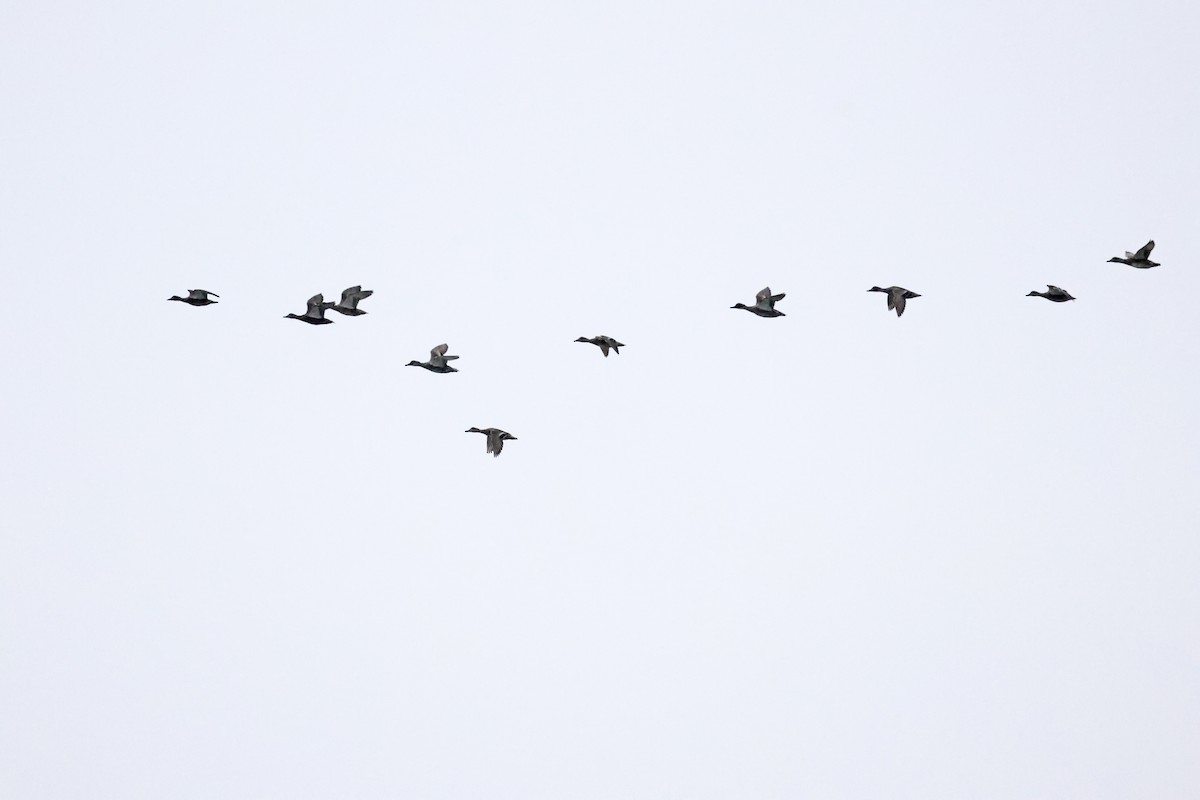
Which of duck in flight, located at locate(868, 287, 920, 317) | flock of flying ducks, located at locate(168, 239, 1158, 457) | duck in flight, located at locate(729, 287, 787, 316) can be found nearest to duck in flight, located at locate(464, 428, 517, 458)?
flock of flying ducks, located at locate(168, 239, 1158, 457)

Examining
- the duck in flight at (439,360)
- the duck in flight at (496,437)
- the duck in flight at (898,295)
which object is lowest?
the duck in flight at (496,437)

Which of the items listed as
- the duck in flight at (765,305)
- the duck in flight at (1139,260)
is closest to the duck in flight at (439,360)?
the duck in flight at (765,305)

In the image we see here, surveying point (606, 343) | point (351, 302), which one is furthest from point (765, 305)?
point (351, 302)

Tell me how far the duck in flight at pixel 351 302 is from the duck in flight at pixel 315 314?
1.61 meters

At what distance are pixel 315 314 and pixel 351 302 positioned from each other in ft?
10.1

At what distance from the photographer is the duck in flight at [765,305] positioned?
78688mm

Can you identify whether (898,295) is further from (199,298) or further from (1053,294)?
(199,298)

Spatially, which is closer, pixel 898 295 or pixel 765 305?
pixel 898 295

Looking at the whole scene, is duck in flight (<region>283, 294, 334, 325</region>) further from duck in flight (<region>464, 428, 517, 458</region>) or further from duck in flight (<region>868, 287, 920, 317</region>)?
duck in flight (<region>868, 287, 920, 317</region>)

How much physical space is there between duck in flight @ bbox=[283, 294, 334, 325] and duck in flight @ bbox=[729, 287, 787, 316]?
17983 mm

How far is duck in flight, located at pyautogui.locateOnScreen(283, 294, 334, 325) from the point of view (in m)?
77.1

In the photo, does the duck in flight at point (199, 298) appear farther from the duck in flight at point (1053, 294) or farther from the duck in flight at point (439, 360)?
the duck in flight at point (1053, 294)

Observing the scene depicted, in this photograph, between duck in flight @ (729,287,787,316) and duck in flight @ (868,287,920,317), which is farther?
duck in flight @ (729,287,787,316)

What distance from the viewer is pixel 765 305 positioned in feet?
259
